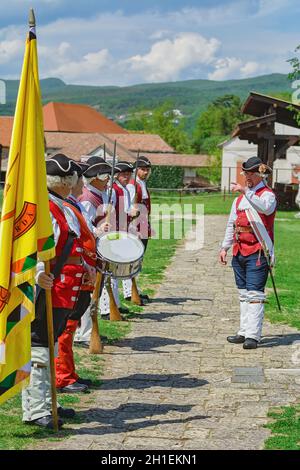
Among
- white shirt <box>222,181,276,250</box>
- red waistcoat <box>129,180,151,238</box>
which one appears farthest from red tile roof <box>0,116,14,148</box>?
white shirt <box>222,181,276,250</box>

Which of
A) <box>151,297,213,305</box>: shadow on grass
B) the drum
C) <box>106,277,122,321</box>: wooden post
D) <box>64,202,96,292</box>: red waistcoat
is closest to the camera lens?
<box>64,202,96,292</box>: red waistcoat

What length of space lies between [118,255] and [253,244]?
1.40m

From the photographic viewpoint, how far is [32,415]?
5676 mm

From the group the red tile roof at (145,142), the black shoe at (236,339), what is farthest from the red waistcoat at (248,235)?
the red tile roof at (145,142)

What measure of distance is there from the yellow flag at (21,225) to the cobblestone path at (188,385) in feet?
1.98

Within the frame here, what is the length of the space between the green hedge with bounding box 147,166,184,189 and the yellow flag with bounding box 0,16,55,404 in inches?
2255

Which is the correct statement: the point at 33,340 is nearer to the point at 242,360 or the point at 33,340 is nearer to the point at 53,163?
the point at 53,163

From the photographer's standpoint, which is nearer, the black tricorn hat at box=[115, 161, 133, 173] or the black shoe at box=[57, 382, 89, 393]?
the black shoe at box=[57, 382, 89, 393]

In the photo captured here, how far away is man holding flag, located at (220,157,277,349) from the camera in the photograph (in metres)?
8.43

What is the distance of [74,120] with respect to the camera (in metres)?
106

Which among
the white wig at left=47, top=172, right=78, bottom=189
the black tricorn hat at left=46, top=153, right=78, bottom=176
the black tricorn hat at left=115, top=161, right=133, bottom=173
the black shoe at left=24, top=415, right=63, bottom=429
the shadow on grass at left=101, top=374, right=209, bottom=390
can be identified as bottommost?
the shadow on grass at left=101, top=374, right=209, bottom=390

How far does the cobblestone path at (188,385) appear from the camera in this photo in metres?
5.55

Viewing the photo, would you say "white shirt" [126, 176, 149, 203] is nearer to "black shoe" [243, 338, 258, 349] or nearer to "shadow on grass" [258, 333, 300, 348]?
"shadow on grass" [258, 333, 300, 348]

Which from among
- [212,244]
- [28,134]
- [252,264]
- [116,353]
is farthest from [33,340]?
[212,244]
